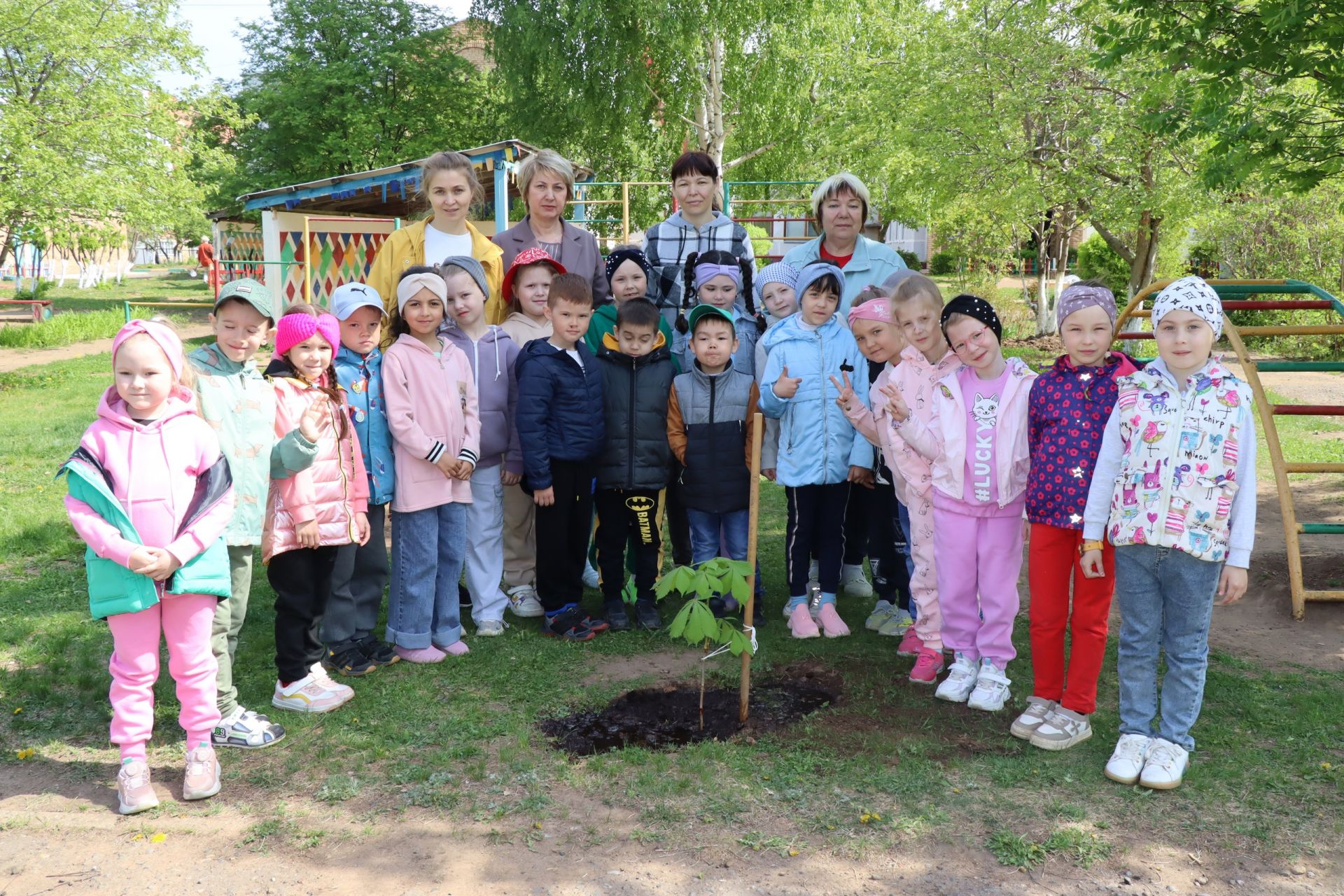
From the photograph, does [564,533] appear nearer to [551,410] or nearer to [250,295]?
[551,410]

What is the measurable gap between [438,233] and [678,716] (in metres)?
2.84

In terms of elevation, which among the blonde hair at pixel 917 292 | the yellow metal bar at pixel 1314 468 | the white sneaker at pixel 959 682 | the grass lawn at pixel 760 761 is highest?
the blonde hair at pixel 917 292

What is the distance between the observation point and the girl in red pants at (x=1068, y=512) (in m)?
3.89

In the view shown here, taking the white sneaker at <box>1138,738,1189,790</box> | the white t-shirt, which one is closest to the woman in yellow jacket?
the white t-shirt

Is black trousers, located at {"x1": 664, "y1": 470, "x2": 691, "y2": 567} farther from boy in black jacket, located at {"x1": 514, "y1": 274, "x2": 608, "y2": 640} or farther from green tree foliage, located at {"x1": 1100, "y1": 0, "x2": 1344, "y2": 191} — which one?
green tree foliage, located at {"x1": 1100, "y1": 0, "x2": 1344, "y2": 191}

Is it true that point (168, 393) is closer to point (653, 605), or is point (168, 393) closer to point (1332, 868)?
point (653, 605)

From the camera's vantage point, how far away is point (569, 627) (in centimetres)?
516

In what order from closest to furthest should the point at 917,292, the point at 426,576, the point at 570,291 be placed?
the point at 917,292 → the point at 426,576 → the point at 570,291

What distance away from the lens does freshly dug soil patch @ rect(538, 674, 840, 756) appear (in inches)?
160

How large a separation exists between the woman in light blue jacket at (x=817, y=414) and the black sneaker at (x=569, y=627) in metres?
1.06

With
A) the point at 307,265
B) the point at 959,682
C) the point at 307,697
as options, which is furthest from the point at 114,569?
the point at 307,265

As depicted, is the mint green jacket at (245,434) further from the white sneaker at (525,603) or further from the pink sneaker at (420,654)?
the white sneaker at (525,603)

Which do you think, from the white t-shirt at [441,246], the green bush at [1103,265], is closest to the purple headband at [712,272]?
the white t-shirt at [441,246]

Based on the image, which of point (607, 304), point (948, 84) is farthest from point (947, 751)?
point (948, 84)
